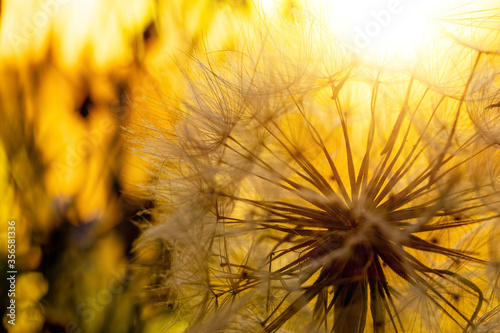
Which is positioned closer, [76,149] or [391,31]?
[391,31]

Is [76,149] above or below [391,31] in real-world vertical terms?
below

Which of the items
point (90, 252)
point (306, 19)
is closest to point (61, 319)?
point (90, 252)

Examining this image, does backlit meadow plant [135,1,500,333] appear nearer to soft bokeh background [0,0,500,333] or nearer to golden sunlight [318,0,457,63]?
golden sunlight [318,0,457,63]

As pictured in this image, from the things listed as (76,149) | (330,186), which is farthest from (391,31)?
(76,149)

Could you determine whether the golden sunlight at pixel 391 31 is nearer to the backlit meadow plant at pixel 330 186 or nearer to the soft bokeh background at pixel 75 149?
the backlit meadow plant at pixel 330 186

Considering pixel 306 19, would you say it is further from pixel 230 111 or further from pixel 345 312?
pixel 345 312

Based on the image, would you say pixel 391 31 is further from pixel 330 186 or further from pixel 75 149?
pixel 75 149

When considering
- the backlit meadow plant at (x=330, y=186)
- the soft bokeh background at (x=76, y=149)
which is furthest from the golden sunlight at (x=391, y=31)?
the soft bokeh background at (x=76, y=149)

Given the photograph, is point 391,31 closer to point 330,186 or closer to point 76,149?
point 330,186
